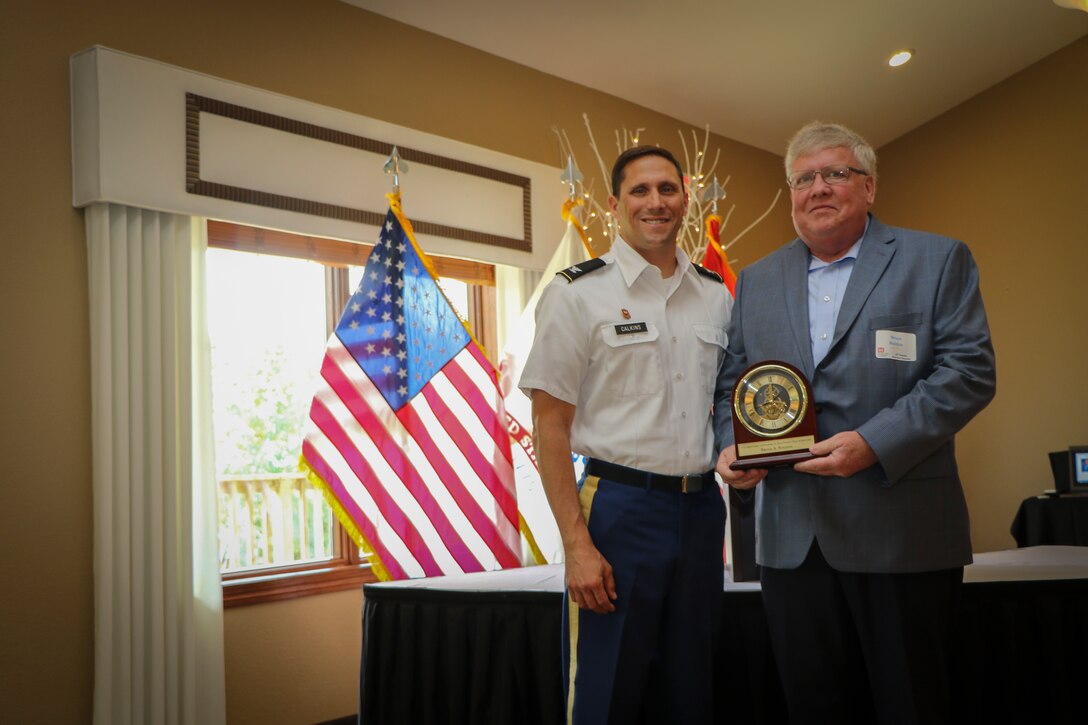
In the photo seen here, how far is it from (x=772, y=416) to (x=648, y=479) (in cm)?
27

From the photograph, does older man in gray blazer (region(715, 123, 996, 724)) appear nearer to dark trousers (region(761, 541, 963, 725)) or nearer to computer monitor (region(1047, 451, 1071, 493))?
dark trousers (region(761, 541, 963, 725))

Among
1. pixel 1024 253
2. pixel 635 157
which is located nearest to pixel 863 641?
pixel 635 157

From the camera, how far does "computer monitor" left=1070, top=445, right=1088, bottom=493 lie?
4520 mm

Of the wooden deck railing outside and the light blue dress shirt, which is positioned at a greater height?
the light blue dress shirt

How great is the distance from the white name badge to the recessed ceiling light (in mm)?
4428

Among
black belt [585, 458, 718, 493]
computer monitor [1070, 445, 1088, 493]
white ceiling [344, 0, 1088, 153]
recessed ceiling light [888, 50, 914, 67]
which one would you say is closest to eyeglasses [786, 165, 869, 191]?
black belt [585, 458, 718, 493]

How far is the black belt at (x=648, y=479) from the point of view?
181cm

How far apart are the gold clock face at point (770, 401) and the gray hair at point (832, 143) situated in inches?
16.1

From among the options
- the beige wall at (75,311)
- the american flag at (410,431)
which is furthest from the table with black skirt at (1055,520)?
the beige wall at (75,311)

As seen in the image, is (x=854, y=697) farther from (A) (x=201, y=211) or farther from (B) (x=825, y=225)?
(A) (x=201, y=211)

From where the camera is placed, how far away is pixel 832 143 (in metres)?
1.77

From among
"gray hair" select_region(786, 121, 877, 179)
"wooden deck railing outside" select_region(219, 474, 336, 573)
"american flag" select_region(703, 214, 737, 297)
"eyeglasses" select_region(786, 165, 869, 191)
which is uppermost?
"american flag" select_region(703, 214, 737, 297)

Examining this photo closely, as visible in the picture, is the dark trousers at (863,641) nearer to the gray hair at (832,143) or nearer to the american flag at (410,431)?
the gray hair at (832,143)

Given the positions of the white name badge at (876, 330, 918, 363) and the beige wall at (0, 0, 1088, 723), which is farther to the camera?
the beige wall at (0, 0, 1088, 723)
